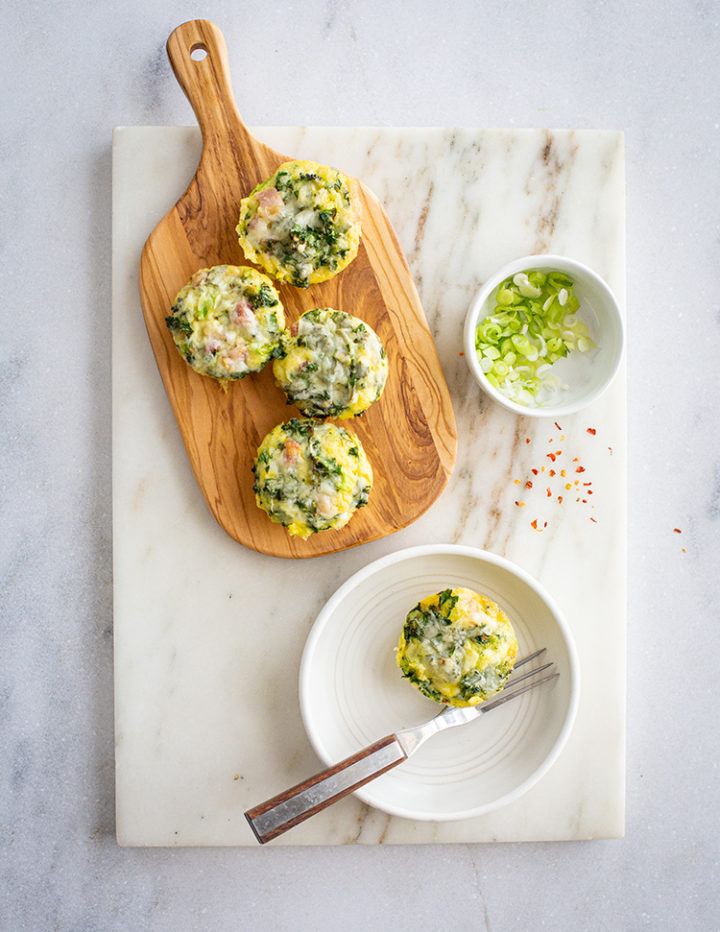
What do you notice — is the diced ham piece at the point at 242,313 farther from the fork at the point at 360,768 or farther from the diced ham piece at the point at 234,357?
the fork at the point at 360,768

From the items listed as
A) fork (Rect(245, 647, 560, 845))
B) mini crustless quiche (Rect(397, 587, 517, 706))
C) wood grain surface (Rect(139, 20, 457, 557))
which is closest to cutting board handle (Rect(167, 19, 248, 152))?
wood grain surface (Rect(139, 20, 457, 557))

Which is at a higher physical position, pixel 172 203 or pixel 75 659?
pixel 172 203

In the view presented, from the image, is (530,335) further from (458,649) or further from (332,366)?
(458,649)

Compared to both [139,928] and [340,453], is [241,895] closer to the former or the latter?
[139,928]

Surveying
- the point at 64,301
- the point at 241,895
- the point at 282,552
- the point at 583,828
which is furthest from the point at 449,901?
the point at 64,301

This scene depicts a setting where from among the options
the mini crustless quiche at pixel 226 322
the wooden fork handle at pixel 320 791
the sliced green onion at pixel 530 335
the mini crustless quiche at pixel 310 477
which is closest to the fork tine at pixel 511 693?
the wooden fork handle at pixel 320 791

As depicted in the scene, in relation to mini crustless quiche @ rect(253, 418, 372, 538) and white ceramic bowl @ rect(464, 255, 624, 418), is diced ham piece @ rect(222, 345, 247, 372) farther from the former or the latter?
white ceramic bowl @ rect(464, 255, 624, 418)

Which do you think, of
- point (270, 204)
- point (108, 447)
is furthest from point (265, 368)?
point (108, 447)
